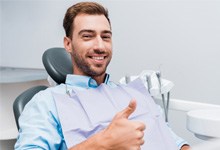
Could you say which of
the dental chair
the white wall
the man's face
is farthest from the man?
the white wall

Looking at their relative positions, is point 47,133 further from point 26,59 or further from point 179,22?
point 26,59

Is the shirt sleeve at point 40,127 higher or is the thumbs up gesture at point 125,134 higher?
the thumbs up gesture at point 125,134

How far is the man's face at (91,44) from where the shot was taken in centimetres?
105

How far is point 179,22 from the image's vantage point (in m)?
1.65

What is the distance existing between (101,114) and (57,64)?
38 centimetres

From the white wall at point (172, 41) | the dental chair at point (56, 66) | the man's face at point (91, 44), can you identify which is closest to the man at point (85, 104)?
the man's face at point (91, 44)

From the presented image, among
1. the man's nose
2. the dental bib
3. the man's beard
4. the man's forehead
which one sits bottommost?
the dental bib

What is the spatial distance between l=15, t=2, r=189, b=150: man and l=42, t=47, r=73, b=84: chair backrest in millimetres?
126

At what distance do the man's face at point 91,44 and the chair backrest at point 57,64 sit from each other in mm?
164

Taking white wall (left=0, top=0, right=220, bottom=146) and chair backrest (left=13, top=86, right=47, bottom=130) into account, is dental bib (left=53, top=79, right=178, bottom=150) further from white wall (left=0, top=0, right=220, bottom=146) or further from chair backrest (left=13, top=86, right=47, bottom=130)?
white wall (left=0, top=0, right=220, bottom=146)

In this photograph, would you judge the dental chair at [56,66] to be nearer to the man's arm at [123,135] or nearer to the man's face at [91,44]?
the man's face at [91,44]

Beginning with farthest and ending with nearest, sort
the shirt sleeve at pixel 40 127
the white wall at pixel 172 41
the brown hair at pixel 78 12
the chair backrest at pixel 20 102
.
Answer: the white wall at pixel 172 41, the brown hair at pixel 78 12, the chair backrest at pixel 20 102, the shirt sleeve at pixel 40 127

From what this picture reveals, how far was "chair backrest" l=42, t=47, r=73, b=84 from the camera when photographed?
1.22 meters

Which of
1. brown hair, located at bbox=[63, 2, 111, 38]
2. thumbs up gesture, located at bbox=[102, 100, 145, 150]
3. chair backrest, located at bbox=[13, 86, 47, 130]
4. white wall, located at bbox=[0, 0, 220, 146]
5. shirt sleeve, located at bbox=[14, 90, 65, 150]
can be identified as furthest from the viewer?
white wall, located at bbox=[0, 0, 220, 146]
